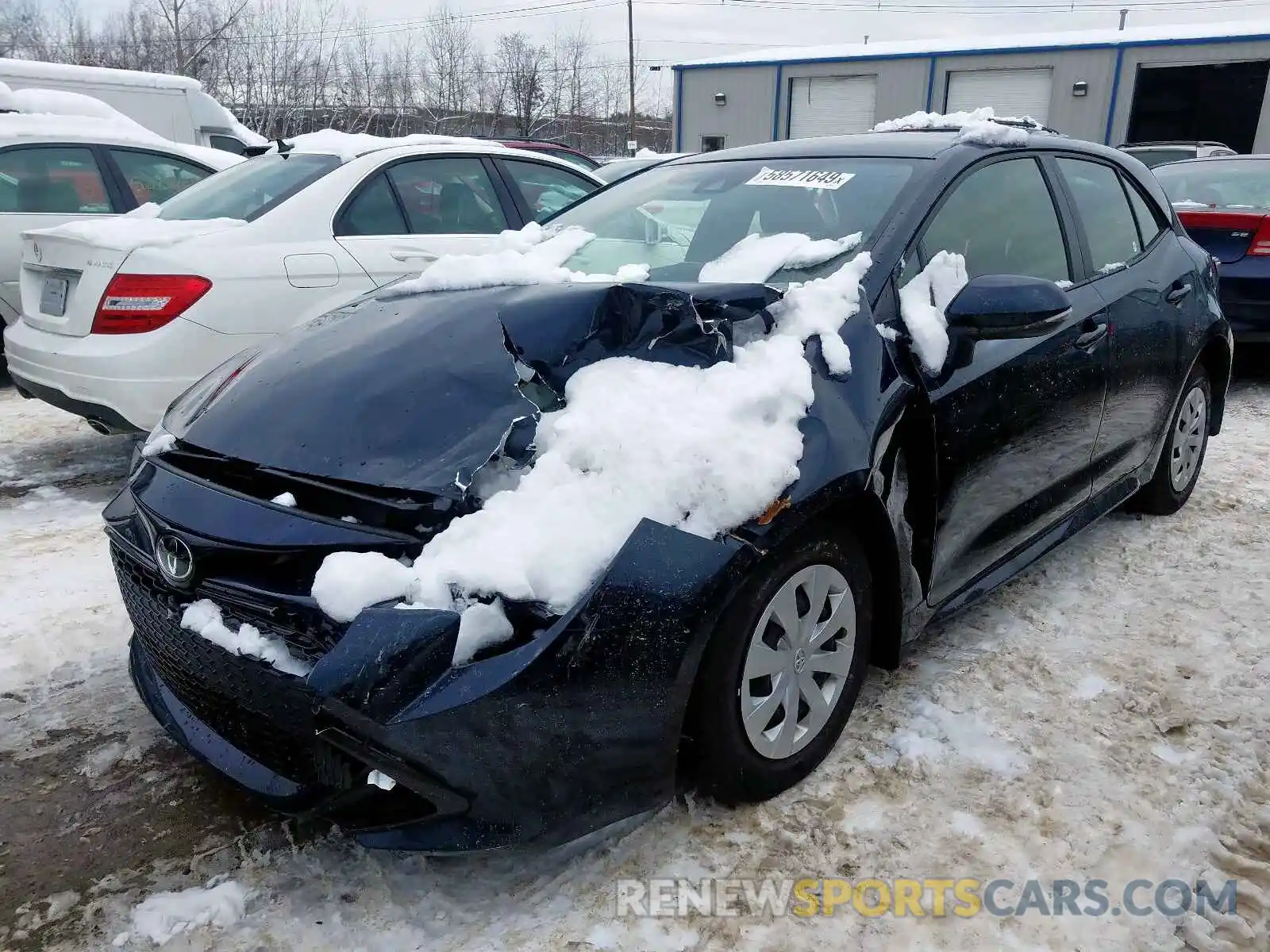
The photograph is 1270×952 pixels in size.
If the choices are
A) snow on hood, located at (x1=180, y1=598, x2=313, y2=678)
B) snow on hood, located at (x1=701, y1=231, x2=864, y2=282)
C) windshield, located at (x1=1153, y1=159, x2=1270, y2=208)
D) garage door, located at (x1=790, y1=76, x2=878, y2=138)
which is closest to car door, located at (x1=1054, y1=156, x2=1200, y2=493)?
snow on hood, located at (x1=701, y1=231, x2=864, y2=282)

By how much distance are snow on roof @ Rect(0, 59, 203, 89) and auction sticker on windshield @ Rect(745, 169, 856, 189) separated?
1043 centimetres

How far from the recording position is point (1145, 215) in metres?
3.79

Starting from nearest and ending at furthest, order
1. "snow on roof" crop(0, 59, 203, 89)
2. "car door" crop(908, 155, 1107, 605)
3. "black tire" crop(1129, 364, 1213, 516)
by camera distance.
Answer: "car door" crop(908, 155, 1107, 605)
"black tire" crop(1129, 364, 1213, 516)
"snow on roof" crop(0, 59, 203, 89)

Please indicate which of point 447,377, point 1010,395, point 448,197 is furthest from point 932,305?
point 448,197

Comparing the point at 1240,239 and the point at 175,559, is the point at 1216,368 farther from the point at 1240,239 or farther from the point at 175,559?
the point at 175,559

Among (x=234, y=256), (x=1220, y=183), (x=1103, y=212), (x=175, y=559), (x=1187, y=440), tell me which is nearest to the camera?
(x=175, y=559)

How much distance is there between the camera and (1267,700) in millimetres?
2762

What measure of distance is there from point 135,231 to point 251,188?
81 centimetres

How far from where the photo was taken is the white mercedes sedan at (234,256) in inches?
160

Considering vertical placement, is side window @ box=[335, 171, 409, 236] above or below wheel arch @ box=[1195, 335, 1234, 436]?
above

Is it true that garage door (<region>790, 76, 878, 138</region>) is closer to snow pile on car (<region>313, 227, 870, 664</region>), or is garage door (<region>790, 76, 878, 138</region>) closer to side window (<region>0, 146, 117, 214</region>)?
side window (<region>0, 146, 117, 214</region>)

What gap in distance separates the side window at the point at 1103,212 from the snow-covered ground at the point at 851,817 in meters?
1.24

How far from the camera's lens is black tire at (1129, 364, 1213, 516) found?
395 cm

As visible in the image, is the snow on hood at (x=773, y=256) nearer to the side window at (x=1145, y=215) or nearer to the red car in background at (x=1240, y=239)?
the side window at (x=1145, y=215)
